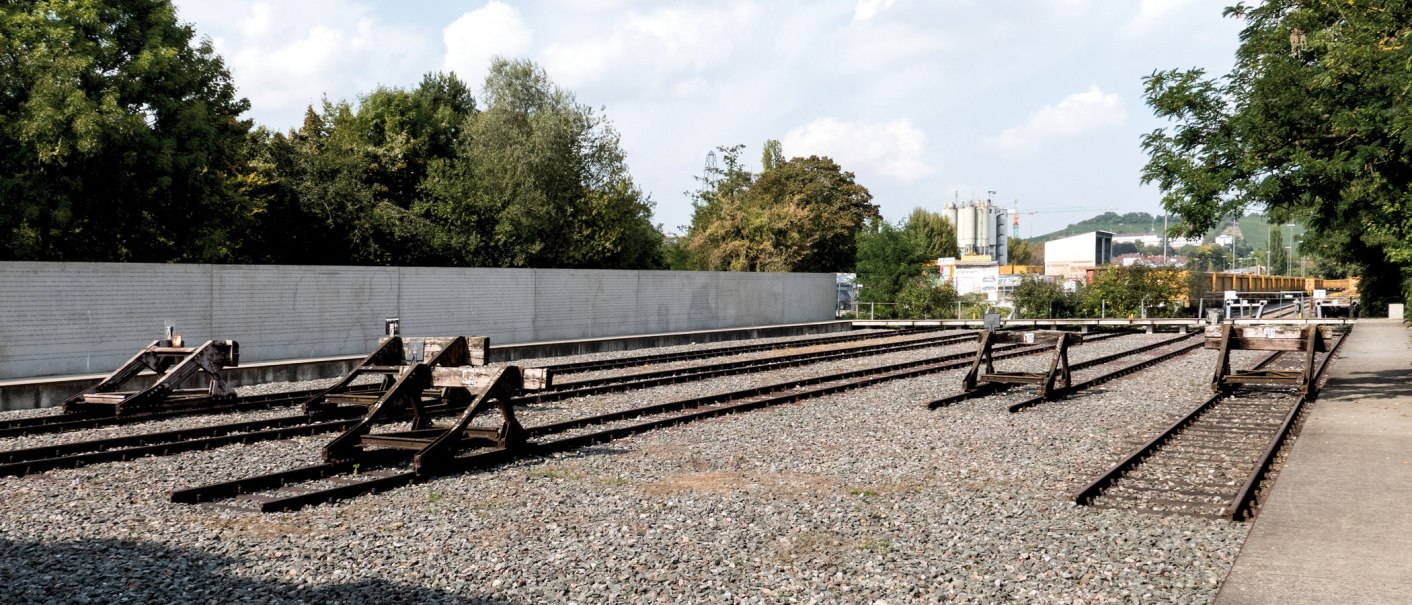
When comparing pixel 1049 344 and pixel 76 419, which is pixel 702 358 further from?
pixel 76 419

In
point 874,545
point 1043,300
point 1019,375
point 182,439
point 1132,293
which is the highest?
point 1132,293

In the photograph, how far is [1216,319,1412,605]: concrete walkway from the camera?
6.55 metres

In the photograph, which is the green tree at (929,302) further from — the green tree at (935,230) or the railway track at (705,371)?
the green tree at (935,230)

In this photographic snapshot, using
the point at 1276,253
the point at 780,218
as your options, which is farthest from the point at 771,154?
the point at 1276,253

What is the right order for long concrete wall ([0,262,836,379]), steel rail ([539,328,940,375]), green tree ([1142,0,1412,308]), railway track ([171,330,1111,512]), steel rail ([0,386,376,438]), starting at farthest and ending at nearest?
steel rail ([539,328,940,375])
long concrete wall ([0,262,836,379])
green tree ([1142,0,1412,308])
steel rail ([0,386,376,438])
railway track ([171,330,1111,512])

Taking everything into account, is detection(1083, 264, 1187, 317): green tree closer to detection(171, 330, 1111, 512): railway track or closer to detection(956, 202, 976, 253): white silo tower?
detection(171, 330, 1111, 512): railway track

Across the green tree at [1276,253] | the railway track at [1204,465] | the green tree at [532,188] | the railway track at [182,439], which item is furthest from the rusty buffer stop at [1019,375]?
the green tree at [1276,253]

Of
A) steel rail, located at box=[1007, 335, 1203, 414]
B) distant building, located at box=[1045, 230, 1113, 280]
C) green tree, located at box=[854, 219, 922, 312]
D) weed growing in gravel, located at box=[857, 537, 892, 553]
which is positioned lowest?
weed growing in gravel, located at box=[857, 537, 892, 553]

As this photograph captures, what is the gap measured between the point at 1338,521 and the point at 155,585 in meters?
8.61

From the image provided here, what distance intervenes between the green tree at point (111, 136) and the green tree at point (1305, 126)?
2385cm

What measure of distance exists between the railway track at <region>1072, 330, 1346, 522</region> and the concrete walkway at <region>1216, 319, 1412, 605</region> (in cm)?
24

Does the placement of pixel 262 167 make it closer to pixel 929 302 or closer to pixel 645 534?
pixel 929 302

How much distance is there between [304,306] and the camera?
24625 millimetres

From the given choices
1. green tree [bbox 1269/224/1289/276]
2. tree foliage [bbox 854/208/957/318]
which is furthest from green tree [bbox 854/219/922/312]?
green tree [bbox 1269/224/1289/276]
